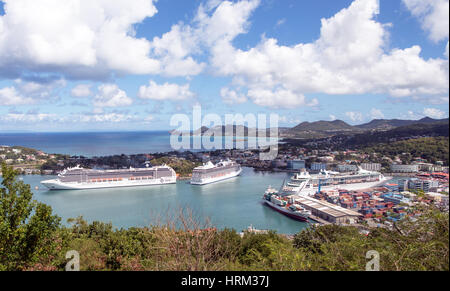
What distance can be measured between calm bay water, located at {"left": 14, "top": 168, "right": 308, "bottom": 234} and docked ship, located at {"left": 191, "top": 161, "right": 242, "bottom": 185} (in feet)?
1.43

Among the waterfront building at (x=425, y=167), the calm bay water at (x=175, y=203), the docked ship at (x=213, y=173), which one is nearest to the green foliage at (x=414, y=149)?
the waterfront building at (x=425, y=167)

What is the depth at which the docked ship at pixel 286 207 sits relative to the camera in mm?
6384

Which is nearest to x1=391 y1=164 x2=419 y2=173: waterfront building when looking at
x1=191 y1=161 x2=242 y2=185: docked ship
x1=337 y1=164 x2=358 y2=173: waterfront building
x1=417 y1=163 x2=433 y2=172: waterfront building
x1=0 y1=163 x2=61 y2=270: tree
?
x1=417 y1=163 x2=433 y2=172: waterfront building

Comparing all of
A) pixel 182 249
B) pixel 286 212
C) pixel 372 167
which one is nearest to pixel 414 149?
pixel 372 167

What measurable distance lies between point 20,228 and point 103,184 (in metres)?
9.88

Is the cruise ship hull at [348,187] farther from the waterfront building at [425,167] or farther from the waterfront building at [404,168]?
the waterfront building at [425,167]

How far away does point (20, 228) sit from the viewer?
5.70 ft

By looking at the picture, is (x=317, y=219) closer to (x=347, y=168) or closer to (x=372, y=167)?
(x=347, y=168)

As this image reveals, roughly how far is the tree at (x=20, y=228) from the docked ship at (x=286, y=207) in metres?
5.61

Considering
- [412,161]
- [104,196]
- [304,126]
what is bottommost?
[104,196]
